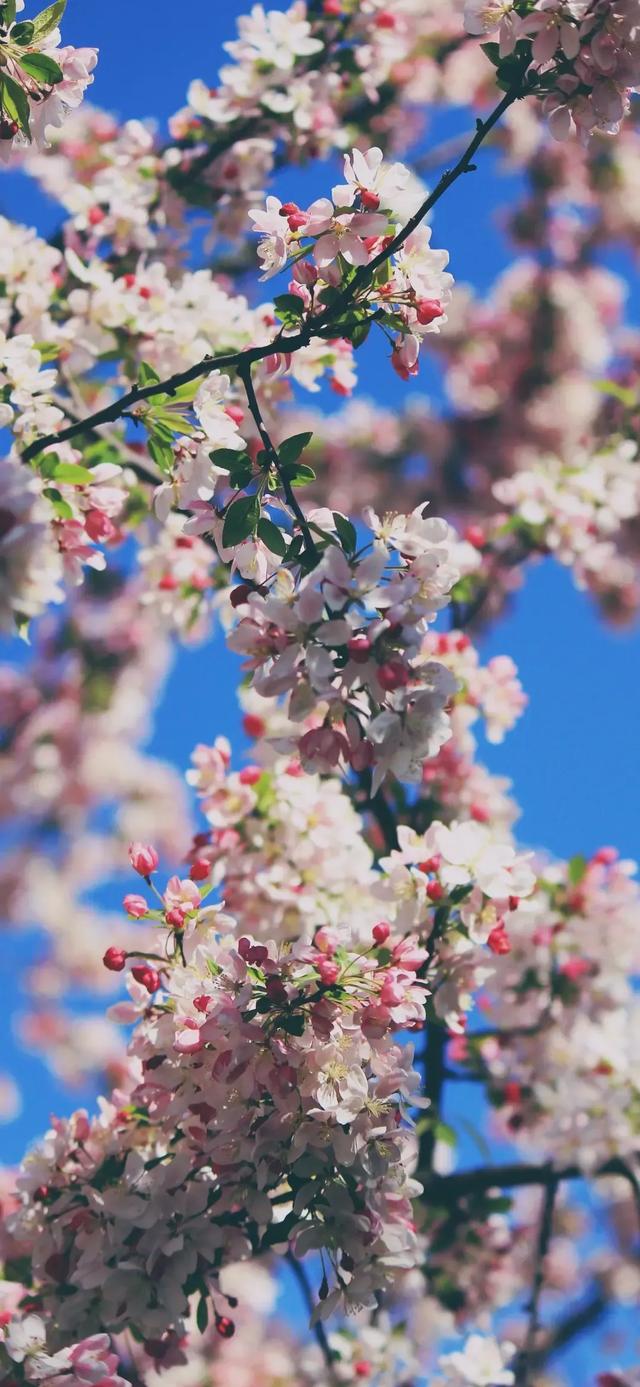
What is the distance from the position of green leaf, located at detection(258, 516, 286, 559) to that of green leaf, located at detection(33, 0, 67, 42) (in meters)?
0.80

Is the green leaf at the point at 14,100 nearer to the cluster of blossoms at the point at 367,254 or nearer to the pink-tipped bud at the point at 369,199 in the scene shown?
the cluster of blossoms at the point at 367,254

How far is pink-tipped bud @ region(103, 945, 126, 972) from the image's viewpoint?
5.75 feet

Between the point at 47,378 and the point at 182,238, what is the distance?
1.46 metres

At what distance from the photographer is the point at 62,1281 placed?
6.40 feet

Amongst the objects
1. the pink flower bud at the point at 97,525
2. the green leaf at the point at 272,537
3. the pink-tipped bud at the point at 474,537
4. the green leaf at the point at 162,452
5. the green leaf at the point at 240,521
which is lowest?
the green leaf at the point at 272,537

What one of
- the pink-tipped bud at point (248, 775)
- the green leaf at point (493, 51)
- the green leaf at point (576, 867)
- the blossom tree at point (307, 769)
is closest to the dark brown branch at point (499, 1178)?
the blossom tree at point (307, 769)

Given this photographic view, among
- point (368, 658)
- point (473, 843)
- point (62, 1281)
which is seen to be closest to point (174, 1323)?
point (62, 1281)

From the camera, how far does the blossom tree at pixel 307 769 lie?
1555 millimetres

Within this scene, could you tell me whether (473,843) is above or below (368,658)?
above

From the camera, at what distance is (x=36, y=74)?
1.72 metres

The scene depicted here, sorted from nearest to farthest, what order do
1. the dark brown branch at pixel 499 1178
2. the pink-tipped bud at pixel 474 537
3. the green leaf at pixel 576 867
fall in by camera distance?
the dark brown branch at pixel 499 1178
the green leaf at pixel 576 867
the pink-tipped bud at pixel 474 537

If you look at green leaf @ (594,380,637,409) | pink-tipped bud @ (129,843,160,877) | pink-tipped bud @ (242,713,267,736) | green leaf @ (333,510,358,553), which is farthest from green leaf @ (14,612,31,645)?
green leaf @ (594,380,637,409)

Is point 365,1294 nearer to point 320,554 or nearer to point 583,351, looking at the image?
point 320,554

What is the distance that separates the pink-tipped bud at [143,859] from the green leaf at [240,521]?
0.51 m
